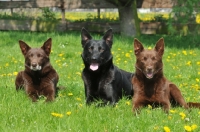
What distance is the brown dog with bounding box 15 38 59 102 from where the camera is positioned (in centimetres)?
672

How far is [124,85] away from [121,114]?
1.56 meters

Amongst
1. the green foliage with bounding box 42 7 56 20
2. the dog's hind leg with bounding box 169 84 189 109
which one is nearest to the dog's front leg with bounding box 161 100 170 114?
the dog's hind leg with bounding box 169 84 189 109

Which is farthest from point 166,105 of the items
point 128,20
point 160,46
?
point 128,20

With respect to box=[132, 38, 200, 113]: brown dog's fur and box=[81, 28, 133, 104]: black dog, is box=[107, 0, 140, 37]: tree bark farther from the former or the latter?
box=[132, 38, 200, 113]: brown dog's fur

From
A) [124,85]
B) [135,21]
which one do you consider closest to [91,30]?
[135,21]

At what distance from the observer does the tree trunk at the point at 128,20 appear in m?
15.2

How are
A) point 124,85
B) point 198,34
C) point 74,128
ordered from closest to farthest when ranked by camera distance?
1. point 74,128
2. point 124,85
3. point 198,34

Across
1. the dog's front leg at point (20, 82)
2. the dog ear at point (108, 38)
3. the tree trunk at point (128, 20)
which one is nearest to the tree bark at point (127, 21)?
the tree trunk at point (128, 20)

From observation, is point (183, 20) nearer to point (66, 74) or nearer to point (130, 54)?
point (130, 54)

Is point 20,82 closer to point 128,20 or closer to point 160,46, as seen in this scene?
point 160,46

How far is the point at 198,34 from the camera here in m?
14.5

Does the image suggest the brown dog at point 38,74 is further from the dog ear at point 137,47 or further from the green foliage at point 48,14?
the green foliage at point 48,14

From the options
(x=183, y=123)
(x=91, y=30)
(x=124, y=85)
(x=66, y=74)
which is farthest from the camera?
(x=91, y=30)

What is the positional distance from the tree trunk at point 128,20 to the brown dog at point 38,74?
28.1 ft
